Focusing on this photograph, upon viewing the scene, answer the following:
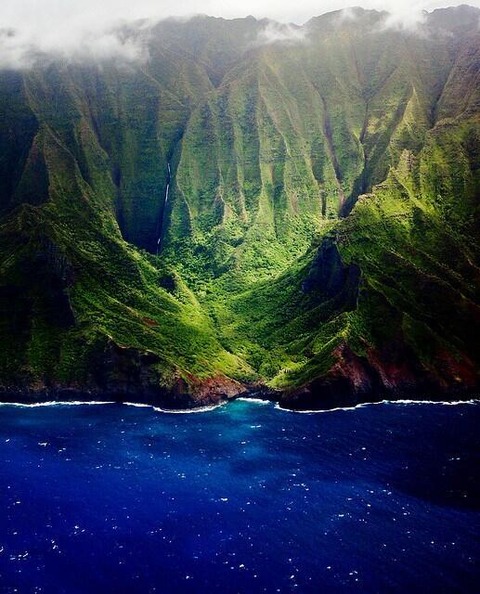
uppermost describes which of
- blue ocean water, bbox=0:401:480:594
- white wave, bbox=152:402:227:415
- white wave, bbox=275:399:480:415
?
white wave, bbox=275:399:480:415

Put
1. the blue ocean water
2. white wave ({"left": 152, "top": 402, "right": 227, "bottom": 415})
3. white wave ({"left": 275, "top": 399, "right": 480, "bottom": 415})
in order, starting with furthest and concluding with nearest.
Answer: white wave ({"left": 152, "top": 402, "right": 227, "bottom": 415}) → white wave ({"left": 275, "top": 399, "right": 480, "bottom": 415}) → the blue ocean water

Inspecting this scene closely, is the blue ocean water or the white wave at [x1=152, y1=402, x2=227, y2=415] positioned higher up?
the white wave at [x1=152, y1=402, x2=227, y2=415]

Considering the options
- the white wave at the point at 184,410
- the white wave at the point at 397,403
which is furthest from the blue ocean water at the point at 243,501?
the white wave at the point at 184,410

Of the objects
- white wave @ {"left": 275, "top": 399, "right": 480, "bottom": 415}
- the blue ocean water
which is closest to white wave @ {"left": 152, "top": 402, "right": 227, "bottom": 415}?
the blue ocean water

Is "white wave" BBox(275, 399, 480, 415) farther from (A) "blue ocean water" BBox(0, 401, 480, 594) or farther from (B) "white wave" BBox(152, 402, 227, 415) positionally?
(B) "white wave" BBox(152, 402, 227, 415)

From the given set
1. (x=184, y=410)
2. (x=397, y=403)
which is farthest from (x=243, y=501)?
(x=397, y=403)

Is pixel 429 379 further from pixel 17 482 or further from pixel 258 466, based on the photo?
pixel 17 482

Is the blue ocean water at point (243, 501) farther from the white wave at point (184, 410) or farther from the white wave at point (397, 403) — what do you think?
the white wave at point (184, 410)

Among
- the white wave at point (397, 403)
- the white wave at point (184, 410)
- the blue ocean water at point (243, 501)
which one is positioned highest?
the white wave at point (397, 403)
